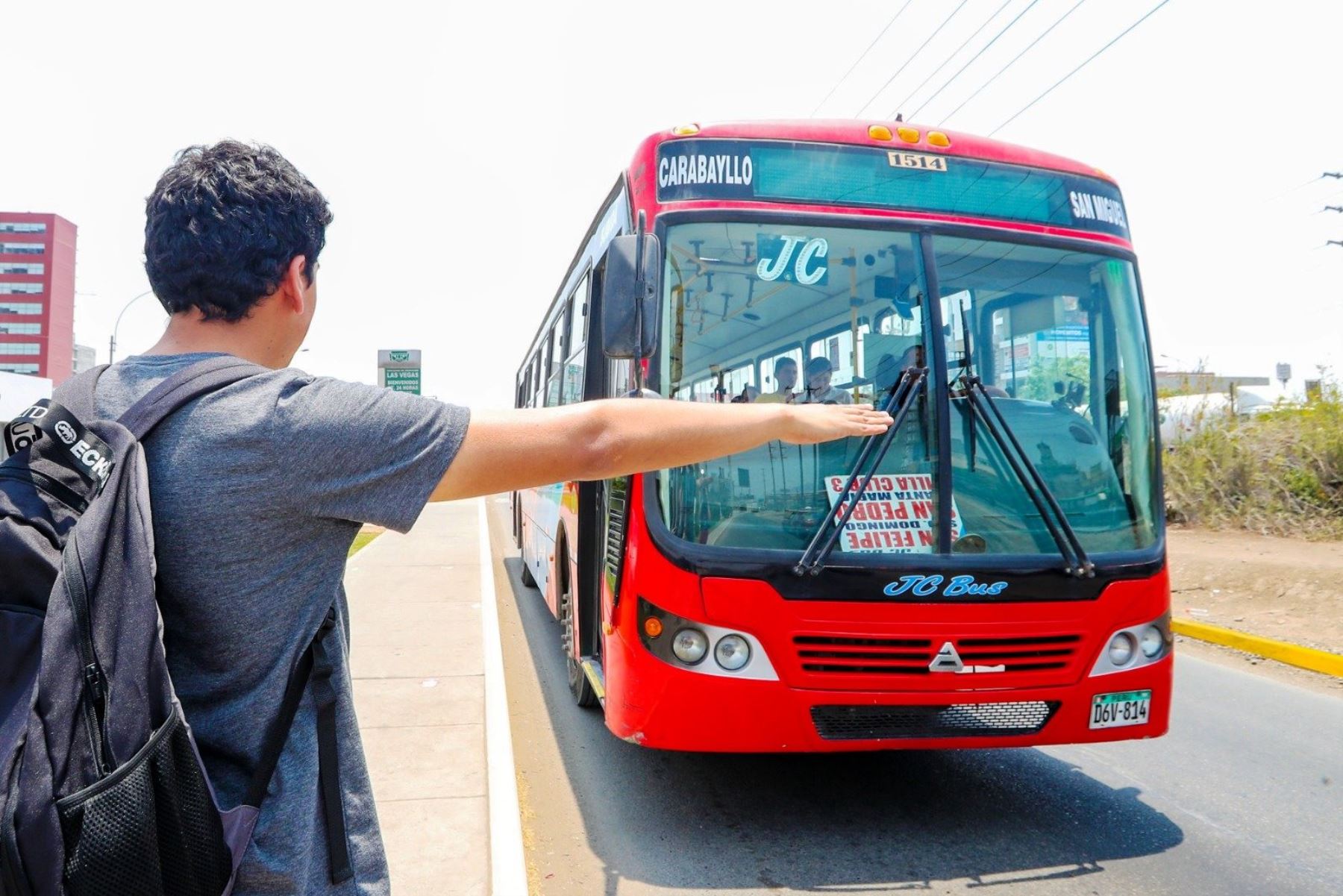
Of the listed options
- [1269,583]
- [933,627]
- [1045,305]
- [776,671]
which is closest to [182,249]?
[776,671]

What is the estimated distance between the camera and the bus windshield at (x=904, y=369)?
453 cm

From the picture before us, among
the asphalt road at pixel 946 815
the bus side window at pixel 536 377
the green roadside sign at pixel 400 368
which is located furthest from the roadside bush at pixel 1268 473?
the green roadside sign at pixel 400 368

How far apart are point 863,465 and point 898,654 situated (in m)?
0.84

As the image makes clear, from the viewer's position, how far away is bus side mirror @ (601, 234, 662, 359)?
4.36 meters

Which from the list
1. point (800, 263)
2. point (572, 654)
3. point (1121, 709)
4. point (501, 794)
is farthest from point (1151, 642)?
point (572, 654)

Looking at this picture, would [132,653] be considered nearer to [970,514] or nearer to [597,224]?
[970,514]

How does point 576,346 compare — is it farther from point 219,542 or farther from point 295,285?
point 219,542

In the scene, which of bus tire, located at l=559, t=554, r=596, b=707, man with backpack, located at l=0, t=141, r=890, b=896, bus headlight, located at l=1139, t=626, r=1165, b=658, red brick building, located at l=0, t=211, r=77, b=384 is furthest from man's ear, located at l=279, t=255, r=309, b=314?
red brick building, located at l=0, t=211, r=77, b=384

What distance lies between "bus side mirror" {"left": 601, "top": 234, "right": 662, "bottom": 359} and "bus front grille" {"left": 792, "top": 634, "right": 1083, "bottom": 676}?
1473 millimetres

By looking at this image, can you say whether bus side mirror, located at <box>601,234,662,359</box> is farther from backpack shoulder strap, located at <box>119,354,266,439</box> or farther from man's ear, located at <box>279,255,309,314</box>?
backpack shoulder strap, located at <box>119,354,266,439</box>

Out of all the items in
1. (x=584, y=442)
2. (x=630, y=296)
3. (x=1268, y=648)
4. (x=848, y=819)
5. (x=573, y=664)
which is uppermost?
(x=630, y=296)

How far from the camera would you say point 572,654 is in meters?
6.76

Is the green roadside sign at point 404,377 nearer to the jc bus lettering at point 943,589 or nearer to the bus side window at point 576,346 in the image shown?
the bus side window at point 576,346

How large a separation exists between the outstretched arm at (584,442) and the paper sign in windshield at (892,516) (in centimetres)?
284
